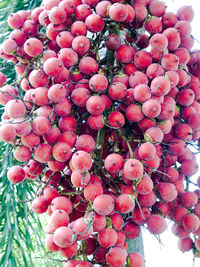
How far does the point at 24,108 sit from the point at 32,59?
0.23 meters

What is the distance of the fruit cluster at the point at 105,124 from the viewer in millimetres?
855

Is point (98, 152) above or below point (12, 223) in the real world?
above

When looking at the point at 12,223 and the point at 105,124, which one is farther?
the point at 12,223

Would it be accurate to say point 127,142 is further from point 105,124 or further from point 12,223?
point 12,223

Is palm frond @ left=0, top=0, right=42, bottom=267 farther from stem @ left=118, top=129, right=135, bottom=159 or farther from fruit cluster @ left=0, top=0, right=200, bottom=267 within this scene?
stem @ left=118, top=129, right=135, bottom=159

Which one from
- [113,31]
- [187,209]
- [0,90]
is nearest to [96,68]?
[113,31]

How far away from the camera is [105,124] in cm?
95

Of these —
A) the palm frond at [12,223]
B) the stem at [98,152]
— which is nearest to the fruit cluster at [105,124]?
the stem at [98,152]

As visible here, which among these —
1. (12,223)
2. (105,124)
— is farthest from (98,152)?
(12,223)

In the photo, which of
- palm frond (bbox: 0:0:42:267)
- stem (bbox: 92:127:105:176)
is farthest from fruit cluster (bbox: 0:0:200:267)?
palm frond (bbox: 0:0:42:267)

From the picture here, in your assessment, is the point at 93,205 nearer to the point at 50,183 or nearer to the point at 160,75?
the point at 50,183

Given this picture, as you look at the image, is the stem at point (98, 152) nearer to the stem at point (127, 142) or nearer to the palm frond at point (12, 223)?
the stem at point (127, 142)

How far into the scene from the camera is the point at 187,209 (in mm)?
1022

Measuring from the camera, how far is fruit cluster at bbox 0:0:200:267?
33.7 inches
